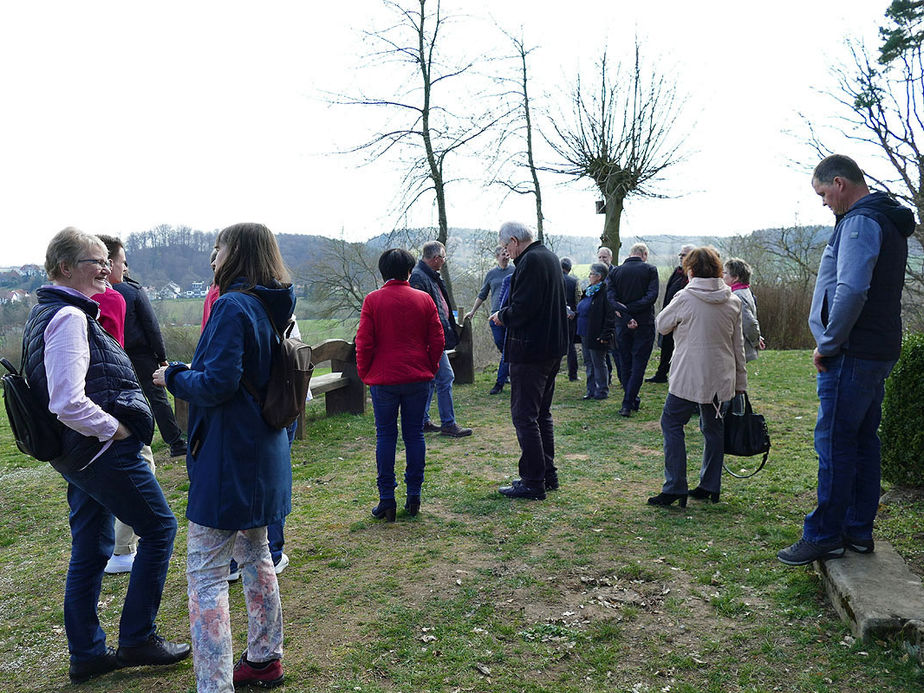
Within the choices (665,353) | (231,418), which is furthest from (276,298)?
(665,353)

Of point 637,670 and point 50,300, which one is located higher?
point 50,300

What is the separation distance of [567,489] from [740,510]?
53.6 inches

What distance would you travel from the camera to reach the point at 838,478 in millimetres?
3818

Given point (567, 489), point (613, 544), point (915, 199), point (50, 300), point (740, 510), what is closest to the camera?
point (50, 300)

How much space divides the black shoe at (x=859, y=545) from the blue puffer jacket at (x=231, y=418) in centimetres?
304

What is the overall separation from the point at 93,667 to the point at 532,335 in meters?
3.39

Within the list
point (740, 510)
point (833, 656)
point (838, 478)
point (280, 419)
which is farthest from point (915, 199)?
point (280, 419)

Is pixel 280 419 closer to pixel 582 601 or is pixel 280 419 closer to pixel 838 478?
pixel 582 601

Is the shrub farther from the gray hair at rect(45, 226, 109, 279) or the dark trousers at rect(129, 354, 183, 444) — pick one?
the dark trousers at rect(129, 354, 183, 444)

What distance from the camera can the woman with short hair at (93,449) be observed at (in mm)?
2969

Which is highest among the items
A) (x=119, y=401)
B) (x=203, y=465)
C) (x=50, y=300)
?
(x=50, y=300)

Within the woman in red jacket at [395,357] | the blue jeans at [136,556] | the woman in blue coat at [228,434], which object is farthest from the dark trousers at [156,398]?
the woman in blue coat at [228,434]

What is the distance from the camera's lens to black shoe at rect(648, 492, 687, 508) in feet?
17.4

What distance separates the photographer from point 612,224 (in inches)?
753
